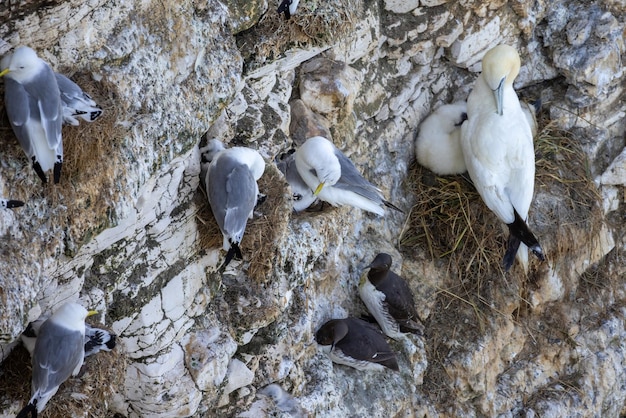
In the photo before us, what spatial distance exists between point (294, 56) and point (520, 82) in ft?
9.57

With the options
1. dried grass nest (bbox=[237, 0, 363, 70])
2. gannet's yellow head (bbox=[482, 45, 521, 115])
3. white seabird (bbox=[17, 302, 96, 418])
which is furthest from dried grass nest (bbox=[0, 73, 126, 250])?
gannet's yellow head (bbox=[482, 45, 521, 115])

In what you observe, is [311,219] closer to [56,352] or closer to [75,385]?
[75,385]

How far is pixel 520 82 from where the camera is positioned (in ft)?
23.9

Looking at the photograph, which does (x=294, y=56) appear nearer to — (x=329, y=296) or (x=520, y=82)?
(x=329, y=296)

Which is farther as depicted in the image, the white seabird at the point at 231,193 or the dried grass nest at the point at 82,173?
the white seabird at the point at 231,193

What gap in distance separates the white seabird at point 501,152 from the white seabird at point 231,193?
2.30 metres

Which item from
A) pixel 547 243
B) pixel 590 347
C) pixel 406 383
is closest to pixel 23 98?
pixel 406 383

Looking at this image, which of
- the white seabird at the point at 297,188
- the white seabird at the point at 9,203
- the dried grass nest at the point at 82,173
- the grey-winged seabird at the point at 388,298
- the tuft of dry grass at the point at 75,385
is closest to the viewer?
the white seabird at the point at 9,203

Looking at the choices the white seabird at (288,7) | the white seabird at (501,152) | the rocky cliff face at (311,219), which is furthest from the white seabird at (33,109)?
the white seabird at (501,152)

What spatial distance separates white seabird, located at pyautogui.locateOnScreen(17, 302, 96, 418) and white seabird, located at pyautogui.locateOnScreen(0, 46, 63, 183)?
657mm

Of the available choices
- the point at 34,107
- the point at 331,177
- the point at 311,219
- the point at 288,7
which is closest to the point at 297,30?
the point at 288,7

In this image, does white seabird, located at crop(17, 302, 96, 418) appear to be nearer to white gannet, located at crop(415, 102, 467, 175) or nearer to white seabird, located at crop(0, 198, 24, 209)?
white seabird, located at crop(0, 198, 24, 209)

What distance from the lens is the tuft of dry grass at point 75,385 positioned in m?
3.65

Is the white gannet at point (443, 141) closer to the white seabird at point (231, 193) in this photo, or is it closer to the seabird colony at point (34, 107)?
the white seabird at point (231, 193)
